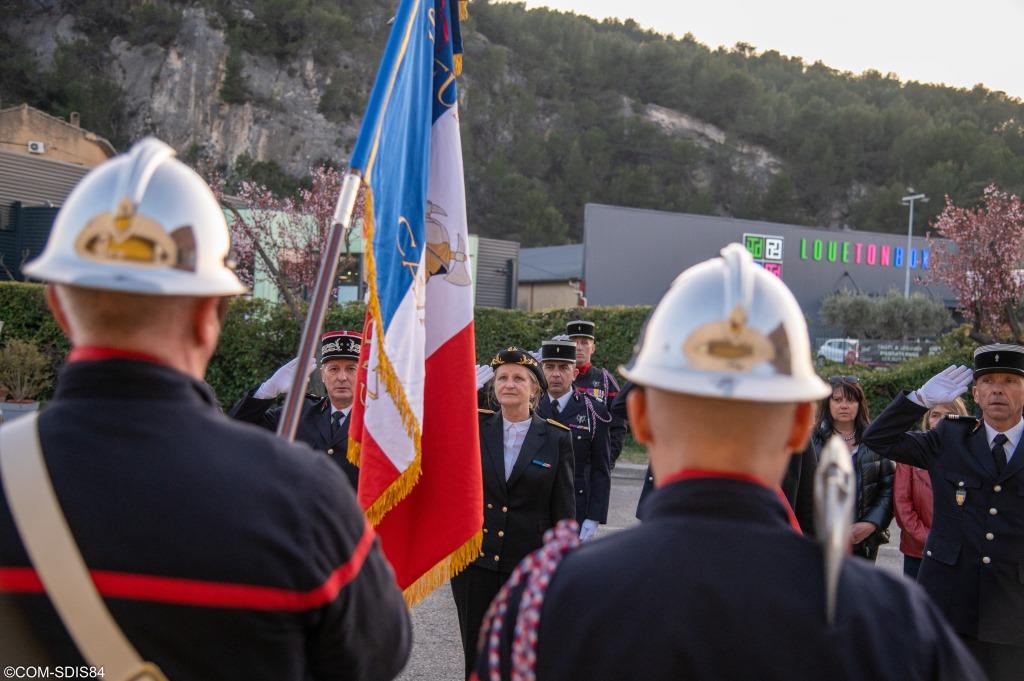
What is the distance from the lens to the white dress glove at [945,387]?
4.88 m

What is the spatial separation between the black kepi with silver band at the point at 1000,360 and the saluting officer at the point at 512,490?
7.12 feet

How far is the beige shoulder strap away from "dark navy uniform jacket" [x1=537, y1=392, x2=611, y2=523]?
6052mm

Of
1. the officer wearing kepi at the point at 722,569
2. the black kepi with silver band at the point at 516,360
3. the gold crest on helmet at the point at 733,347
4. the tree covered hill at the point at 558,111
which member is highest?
the tree covered hill at the point at 558,111

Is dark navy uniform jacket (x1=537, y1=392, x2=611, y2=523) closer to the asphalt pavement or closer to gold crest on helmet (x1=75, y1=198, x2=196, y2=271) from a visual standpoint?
the asphalt pavement

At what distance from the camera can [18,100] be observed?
57062 millimetres

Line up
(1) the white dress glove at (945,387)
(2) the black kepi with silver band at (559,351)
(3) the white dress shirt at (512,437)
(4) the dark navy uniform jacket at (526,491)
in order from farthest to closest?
(2) the black kepi with silver band at (559,351) < (3) the white dress shirt at (512,437) < (4) the dark navy uniform jacket at (526,491) < (1) the white dress glove at (945,387)

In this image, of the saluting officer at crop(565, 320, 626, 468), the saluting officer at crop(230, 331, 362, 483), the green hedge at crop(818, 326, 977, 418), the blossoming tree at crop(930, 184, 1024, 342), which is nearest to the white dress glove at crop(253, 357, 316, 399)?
the saluting officer at crop(230, 331, 362, 483)

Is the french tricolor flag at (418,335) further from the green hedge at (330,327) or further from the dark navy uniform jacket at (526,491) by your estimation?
the green hedge at (330,327)

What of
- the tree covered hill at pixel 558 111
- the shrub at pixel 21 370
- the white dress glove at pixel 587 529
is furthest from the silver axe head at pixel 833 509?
the tree covered hill at pixel 558 111

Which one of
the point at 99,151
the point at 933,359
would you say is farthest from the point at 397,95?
the point at 99,151

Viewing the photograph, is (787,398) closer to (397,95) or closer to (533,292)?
(397,95)

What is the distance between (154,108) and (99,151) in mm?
24631

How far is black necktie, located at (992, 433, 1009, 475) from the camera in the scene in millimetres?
4699

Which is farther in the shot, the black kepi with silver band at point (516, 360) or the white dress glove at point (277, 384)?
the black kepi with silver band at point (516, 360)
